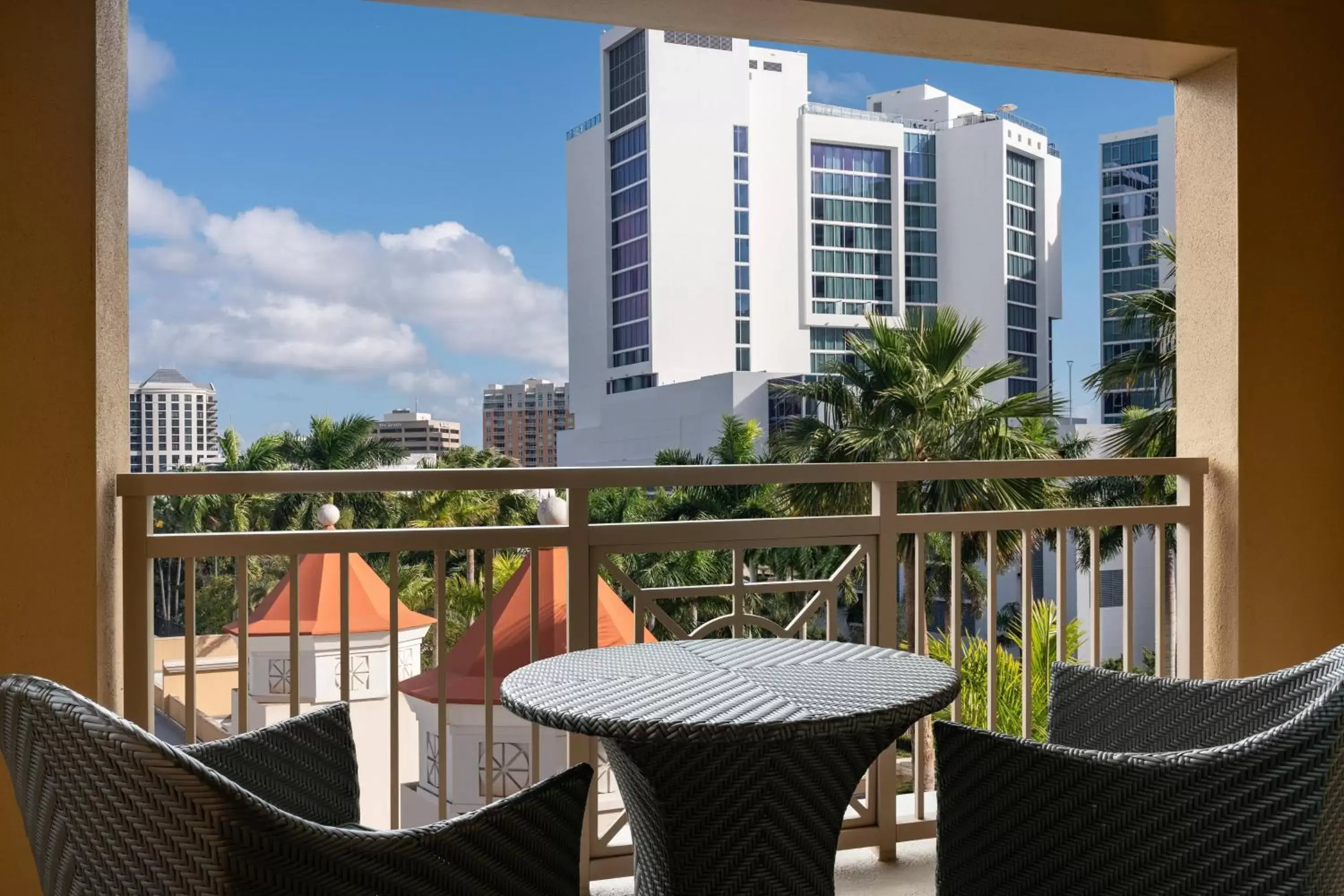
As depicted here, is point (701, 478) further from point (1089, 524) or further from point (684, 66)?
point (684, 66)

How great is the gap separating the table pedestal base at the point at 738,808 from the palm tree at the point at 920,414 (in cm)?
1285

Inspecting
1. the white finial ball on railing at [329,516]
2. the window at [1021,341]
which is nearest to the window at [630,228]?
the window at [1021,341]

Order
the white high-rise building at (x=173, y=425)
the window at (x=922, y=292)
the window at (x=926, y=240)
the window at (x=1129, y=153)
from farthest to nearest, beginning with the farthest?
the window at (x=922, y=292), the window at (x=926, y=240), the window at (x=1129, y=153), the white high-rise building at (x=173, y=425)

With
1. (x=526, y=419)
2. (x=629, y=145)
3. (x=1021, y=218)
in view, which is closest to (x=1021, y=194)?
(x=1021, y=218)

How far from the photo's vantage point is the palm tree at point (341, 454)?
2970 cm

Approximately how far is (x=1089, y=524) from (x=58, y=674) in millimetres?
2371

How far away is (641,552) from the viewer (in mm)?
2396

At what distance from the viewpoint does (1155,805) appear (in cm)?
136

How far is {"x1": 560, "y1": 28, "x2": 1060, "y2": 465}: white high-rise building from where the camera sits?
47.3 metres

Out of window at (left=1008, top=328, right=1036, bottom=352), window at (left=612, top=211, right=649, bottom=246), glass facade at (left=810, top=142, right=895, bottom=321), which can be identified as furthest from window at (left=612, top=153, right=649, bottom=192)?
window at (left=1008, top=328, right=1036, bottom=352)

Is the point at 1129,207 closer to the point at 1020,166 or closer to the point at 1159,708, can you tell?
the point at 1020,166

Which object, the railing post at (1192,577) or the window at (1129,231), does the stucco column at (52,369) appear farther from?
the window at (1129,231)

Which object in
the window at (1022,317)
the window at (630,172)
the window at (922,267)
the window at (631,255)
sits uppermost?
the window at (630,172)

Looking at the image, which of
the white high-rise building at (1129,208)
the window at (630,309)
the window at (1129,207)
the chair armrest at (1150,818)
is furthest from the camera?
the window at (630,309)
